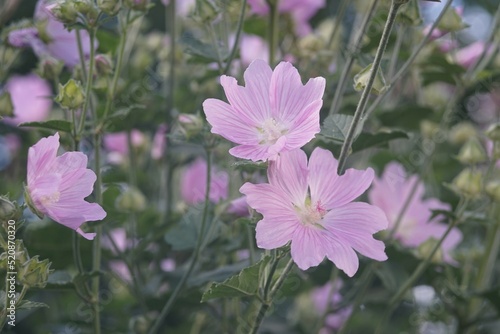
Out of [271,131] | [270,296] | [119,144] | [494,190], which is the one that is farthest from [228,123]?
[119,144]

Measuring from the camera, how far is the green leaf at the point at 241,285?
1.95 feet

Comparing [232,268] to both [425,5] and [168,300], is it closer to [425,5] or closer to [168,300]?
[168,300]

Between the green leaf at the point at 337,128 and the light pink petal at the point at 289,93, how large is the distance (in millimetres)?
25

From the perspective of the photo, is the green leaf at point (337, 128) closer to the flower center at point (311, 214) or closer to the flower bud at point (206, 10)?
the flower center at point (311, 214)

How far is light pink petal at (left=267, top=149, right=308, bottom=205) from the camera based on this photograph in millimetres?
574

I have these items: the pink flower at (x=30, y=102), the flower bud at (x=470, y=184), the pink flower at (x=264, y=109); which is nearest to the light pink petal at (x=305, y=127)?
the pink flower at (x=264, y=109)

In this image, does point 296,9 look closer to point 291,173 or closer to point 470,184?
point 470,184

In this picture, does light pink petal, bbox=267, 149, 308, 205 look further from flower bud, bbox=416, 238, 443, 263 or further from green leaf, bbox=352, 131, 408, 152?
flower bud, bbox=416, 238, 443, 263

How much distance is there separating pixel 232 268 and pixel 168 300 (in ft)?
0.28

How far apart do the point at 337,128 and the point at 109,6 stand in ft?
0.71

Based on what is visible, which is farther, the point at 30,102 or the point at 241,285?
the point at 30,102

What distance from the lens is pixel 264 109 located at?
619 millimetres

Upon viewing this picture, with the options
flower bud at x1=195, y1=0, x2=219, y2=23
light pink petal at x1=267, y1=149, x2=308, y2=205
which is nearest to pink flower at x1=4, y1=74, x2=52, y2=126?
flower bud at x1=195, y1=0, x2=219, y2=23

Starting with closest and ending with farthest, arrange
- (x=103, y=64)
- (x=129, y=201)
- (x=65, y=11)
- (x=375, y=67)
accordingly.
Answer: (x=375, y=67), (x=65, y=11), (x=103, y=64), (x=129, y=201)
